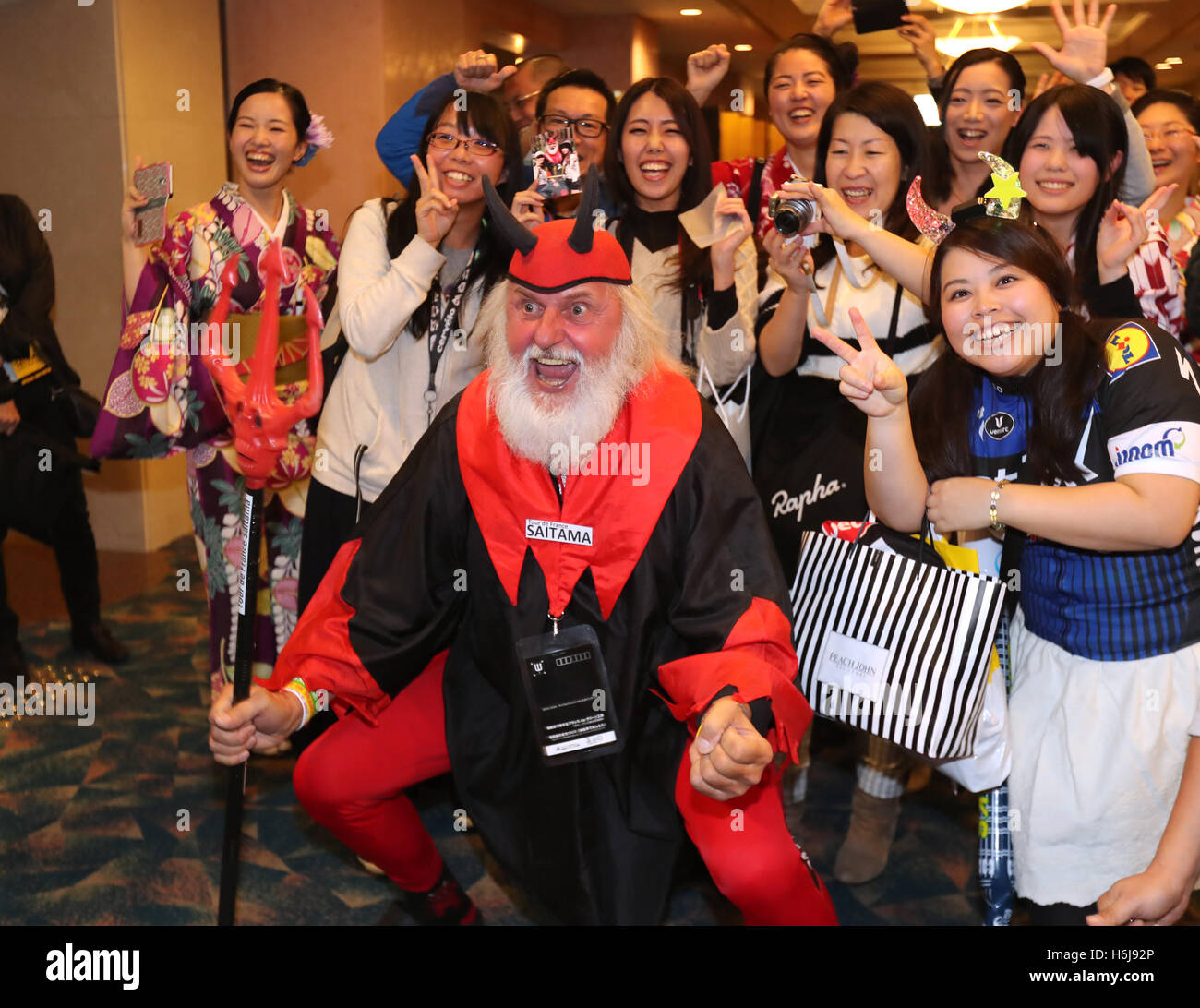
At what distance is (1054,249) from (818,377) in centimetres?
72

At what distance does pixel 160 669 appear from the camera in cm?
370

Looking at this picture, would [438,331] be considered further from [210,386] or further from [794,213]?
[794,213]

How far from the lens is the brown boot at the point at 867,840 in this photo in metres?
2.53

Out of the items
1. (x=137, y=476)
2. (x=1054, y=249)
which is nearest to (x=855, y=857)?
(x=1054, y=249)

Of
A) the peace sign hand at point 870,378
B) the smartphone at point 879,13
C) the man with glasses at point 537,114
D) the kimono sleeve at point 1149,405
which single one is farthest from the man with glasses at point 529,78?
the kimono sleeve at point 1149,405

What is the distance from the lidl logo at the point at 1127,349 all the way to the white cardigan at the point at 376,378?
1292 mm

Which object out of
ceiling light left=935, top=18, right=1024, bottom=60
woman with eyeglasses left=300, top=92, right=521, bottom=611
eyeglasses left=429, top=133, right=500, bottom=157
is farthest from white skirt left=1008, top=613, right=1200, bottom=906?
ceiling light left=935, top=18, right=1024, bottom=60

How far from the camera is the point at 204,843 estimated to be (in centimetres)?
264

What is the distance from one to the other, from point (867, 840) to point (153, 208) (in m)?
2.25

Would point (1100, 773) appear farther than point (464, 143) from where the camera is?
No

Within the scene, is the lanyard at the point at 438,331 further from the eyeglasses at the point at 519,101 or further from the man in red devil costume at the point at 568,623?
the eyeglasses at the point at 519,101

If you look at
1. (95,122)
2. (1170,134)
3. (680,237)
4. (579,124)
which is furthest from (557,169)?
(95,122)

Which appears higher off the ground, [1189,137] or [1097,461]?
[1189,137]
